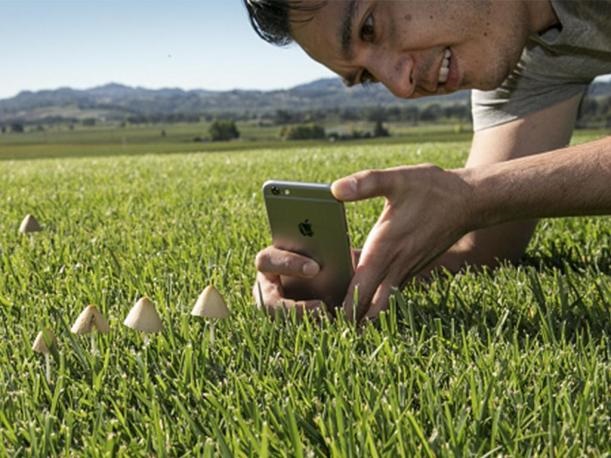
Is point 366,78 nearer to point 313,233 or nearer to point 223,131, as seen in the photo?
point 313,233

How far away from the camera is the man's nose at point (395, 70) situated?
3006mm

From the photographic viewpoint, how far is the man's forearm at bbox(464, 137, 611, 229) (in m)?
2.52

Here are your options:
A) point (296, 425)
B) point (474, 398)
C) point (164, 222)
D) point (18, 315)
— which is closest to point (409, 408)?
point (474, 398)

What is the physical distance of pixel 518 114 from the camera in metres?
3.80

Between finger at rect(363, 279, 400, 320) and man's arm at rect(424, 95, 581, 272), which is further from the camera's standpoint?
man's arm at rect(424, 95, 581, 272)

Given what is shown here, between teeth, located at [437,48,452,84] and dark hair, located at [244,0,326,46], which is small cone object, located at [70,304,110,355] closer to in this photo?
dark hair, located at [244,0,326,46]

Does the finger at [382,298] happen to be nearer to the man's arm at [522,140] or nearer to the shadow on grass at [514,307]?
the shadow on grass at [514,307]

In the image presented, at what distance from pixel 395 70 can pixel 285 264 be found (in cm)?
90

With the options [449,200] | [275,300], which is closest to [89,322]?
[275,300]

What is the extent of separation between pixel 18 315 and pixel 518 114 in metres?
2.40

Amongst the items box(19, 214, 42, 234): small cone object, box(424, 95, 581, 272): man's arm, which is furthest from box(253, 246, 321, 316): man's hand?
box(19, 214, 42, 234): small cone object

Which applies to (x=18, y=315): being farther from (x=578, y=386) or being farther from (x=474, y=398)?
(x=578, y=386)

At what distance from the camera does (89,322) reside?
Result: 7.49 feet

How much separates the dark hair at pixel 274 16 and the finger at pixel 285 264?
929 mm
